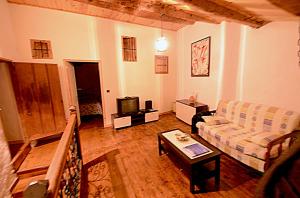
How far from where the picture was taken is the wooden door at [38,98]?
2848 millimetres

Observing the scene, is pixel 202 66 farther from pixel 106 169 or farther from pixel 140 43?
pixel 106 169

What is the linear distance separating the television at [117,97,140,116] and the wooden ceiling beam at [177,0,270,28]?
8.72 feet

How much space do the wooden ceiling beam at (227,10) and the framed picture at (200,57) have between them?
122cm

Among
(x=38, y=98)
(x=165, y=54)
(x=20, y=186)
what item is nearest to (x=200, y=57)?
(x=165, y=54)

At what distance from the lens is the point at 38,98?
120 inches

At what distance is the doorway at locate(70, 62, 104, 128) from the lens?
4.98 metres

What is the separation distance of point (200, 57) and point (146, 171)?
3133mm

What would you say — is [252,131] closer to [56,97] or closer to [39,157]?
[39,157]

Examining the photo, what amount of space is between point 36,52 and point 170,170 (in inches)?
148

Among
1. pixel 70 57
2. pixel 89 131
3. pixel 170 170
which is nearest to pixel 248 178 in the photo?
pixel 170 170

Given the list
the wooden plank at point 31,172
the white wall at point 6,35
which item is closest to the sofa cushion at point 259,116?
the wooden plank at point 31,172

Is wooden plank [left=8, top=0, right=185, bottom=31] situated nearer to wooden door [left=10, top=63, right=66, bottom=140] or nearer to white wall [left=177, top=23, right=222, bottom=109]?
white wall [left=177, top=23, right=222, bottom=109]

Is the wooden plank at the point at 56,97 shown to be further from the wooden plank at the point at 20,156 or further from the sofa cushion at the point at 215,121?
the sofa cushion at the point at 215,121

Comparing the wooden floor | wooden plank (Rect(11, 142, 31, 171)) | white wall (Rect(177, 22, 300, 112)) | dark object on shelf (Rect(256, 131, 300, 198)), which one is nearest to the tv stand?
the wooden floor
